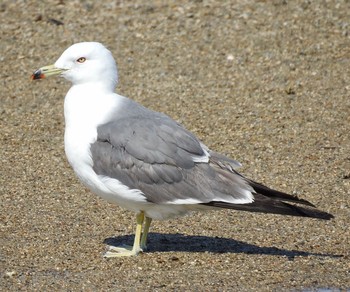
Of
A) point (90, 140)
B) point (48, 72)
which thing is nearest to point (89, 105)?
point (90, 140)

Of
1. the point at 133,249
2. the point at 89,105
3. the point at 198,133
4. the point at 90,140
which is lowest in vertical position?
the point at 133,249

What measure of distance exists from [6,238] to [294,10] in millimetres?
6750

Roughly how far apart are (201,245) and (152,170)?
0.84m

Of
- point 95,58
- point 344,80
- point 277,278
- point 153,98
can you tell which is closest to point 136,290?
point 277,278

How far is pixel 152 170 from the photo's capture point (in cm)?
700

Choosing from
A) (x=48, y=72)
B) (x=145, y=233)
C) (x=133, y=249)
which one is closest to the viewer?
(x=133, y=249)

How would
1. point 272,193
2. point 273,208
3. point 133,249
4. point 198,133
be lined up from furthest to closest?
1. point 198,133
2. point 133,249
3. point 272,193
4. point 273,208

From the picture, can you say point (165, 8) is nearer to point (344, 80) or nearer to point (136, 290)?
point (344, 80)

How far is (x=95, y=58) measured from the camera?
24.7 ft

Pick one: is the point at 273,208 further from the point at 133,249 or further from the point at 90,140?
the point at 90,140

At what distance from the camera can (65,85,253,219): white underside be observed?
6.98 metres

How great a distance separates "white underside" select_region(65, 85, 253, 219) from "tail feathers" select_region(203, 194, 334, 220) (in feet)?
0.18

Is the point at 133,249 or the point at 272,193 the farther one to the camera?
the point at 133,249

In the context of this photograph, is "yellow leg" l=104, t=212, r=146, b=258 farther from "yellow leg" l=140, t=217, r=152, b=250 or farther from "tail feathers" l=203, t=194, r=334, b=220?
"tail feathers" l=203, t=194, r=334, b=220
